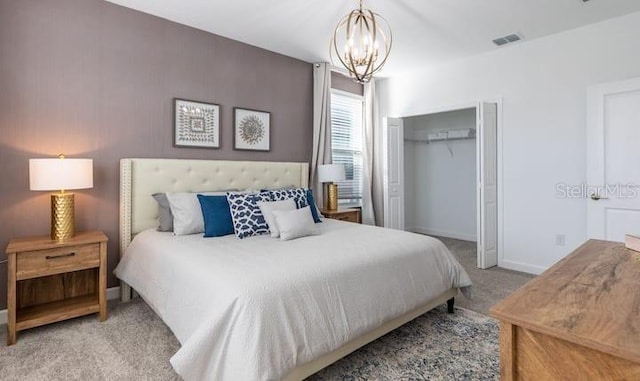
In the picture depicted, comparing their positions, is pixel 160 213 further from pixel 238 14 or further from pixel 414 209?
pixel 414 209

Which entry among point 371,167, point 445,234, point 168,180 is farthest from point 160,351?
point 445,234

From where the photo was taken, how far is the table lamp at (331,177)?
4.22m

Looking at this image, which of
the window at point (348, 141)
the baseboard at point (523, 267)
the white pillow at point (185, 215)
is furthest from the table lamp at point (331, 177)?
the baseboard at point (523, 267)

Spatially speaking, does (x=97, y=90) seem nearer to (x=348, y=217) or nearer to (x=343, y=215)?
(x=343, y=215)

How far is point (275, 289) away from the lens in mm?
1598

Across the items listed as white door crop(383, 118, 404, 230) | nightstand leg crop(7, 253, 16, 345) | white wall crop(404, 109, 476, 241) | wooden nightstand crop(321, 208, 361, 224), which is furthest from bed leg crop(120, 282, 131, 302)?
white wall crop(404, 109, 476, 241)

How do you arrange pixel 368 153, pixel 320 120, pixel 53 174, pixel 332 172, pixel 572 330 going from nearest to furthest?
pixel 572 330 → pixel 53 174 → pixel 332 172 → pixel 320 120 → pixel 368 153

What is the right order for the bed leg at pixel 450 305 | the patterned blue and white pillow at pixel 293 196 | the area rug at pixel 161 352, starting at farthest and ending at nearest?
1. the patterned blue and white pillow at pixel 293 196
2. the bed leg at pixel 450 305
3. the area rug at pixel 161 352

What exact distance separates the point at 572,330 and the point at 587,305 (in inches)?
8.5

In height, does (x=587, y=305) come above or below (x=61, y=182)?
below

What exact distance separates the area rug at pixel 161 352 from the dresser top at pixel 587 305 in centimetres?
91

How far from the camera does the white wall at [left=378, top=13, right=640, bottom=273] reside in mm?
3357

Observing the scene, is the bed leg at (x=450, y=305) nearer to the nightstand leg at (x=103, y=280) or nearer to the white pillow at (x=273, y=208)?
the white pillow at (x=273, y=208)

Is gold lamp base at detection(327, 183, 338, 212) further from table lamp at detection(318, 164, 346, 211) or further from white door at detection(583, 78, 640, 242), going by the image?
white door at detection(583, 78, 640, 242)
